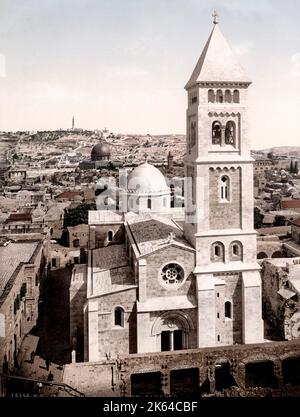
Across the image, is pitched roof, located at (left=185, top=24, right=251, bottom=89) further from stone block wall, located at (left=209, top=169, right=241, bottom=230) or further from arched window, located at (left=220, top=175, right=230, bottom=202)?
arched window, located at (left=220, top=175, right=230, bottom=202)

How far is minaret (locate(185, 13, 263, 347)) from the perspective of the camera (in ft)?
81.6

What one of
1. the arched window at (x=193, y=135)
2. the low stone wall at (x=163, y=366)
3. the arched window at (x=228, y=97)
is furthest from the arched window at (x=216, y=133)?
the low stone wall at (x=163, y=366)

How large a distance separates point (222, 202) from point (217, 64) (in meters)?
8.32

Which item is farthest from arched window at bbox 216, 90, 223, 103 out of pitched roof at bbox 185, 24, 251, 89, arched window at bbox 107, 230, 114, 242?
arched window at bbox 107, 230, 114, 242

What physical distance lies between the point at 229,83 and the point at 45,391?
781 inches

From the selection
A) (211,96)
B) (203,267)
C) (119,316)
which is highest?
(211,96)

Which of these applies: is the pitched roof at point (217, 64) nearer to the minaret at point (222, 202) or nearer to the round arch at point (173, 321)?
the minaret at point (222, 202)

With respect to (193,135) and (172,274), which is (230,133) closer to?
(193,135)

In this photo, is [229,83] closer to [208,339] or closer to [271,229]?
[208,339]

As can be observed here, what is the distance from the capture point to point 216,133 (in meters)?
26.0

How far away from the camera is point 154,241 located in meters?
26.9

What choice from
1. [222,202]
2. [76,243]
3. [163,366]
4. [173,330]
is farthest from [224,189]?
[76,243]

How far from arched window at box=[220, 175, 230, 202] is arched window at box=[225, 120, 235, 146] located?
7.23ft
